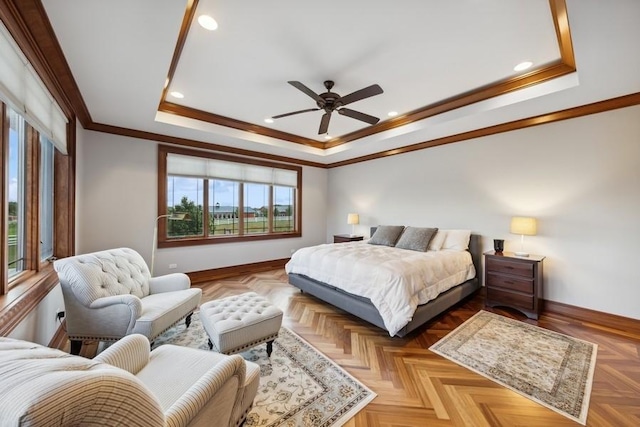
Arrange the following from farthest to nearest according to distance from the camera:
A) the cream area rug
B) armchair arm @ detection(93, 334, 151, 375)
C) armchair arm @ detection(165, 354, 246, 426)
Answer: the cream area rug, armchair arm @ detection(93, 334, 151, 375), armchair arm @ detection(165, 354, 246, 426)

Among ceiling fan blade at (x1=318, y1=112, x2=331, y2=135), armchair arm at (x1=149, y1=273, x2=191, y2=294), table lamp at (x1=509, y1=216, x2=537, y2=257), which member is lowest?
armchair arm at (x1=149, y1=273, x2=191, y2=294)

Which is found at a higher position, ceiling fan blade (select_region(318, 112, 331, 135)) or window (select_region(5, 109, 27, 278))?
ceiling fan blade (select_region(318, 112, 331, 135))

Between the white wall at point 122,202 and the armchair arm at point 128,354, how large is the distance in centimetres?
Result: 288

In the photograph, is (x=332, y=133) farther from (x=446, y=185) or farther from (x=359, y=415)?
(x=359, y=415)

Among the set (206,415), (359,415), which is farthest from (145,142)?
(359,415)

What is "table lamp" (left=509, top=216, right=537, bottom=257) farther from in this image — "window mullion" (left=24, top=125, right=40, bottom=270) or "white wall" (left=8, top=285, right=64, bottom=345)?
"window mullion" (left=24, top=125, right=40, bottom=270)

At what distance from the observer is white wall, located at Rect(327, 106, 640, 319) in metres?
2.83

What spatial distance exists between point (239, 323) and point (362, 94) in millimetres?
2347

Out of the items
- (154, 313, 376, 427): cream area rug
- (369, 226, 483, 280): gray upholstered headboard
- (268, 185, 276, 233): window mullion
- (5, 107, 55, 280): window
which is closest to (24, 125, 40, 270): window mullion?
(5, 107, 55, 280): window

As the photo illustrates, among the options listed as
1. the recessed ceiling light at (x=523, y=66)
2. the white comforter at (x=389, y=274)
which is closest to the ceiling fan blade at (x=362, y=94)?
the recessed ceiling light at (x=523, y=66)

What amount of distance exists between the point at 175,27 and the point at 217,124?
2.33 metres

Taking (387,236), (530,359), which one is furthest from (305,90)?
(530,359)

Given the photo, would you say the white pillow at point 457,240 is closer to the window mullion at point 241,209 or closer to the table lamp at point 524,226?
the table lamp at point 524,226

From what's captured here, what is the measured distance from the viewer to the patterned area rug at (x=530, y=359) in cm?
182
